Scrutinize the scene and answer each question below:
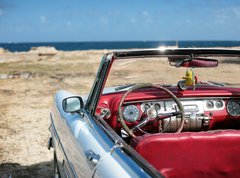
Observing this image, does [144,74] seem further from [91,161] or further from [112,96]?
[91,161]

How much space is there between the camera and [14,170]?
18.5 feet

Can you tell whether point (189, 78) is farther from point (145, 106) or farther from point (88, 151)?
point (88, 151)

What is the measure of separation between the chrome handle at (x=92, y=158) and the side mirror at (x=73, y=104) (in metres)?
0.82

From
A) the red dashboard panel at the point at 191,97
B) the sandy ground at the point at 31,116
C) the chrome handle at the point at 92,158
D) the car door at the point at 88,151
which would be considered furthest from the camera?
the sandy ground at the point at 31,116

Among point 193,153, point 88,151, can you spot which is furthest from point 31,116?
point 193,153

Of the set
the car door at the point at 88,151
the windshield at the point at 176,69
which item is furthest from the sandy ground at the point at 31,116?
the car door at the point at 88,151

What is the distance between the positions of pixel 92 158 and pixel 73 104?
3.47 feet

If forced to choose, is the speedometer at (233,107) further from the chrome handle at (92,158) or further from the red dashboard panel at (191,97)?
the chrome handle at (92,158)

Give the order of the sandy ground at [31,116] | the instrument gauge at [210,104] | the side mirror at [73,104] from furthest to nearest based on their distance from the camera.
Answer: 1. the sandy ground at [31,116]
2. the instrument gauge at [210,104]
3. the side mirror at [73,104]

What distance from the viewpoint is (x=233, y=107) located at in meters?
4.21

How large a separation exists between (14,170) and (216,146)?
382 cm

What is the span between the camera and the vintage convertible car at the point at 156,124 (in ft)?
8.09

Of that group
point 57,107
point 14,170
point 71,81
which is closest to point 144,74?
point 57,107

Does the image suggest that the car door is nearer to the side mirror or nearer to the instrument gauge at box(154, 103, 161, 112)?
the side mirror
